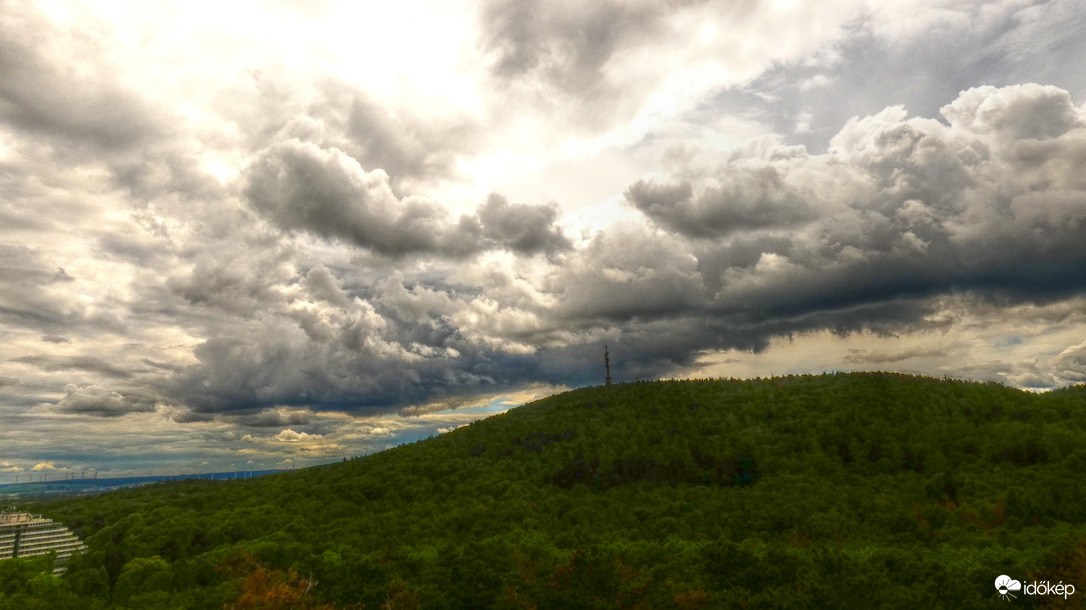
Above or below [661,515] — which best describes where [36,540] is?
above

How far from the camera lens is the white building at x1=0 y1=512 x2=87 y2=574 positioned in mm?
83562

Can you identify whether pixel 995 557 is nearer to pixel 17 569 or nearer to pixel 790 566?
pixel 790 566

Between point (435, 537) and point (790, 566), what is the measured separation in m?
36.7

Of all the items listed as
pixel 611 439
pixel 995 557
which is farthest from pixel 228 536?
pixel 995 557

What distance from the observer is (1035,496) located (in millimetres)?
50781

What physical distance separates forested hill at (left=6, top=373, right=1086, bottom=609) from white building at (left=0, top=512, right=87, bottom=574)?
14.1 feet

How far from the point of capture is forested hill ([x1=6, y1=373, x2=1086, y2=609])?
40531 mm

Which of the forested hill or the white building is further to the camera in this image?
the white building

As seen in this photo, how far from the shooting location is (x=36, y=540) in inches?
3438

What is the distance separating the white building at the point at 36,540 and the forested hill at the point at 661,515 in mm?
4310

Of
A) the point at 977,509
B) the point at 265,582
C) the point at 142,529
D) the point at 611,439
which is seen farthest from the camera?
the point at 611,439

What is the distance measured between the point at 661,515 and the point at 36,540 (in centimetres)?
9486

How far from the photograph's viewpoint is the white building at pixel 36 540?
274ft

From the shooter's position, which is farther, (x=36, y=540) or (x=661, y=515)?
(x=36, y=540)
